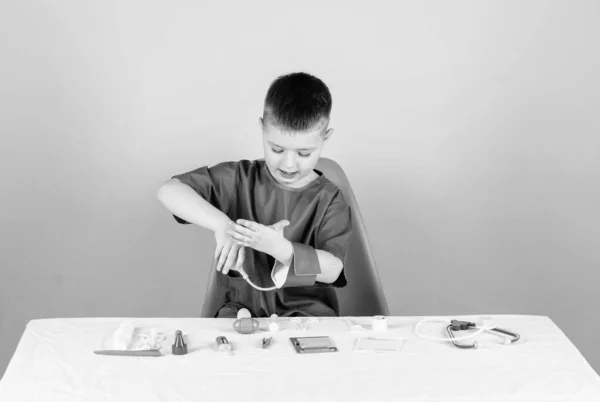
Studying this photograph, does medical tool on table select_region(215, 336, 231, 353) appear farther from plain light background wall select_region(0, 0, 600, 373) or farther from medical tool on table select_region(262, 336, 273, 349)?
plain light background wall select_region(0, 0, 600, 373)

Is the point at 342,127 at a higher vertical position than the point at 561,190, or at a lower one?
higher

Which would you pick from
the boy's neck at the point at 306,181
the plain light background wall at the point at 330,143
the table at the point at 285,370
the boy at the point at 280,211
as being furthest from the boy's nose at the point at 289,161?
the plain light background wall at the point at 330,143

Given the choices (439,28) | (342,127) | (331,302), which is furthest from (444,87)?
(331,302)

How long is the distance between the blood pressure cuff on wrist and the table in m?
0.15

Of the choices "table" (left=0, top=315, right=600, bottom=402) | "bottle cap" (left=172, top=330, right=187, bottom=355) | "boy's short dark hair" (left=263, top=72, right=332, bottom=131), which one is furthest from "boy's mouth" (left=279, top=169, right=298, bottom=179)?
"bottle cap" (left=172, top=330, right=187, bottom=355)

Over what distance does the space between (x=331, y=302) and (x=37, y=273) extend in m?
0.97

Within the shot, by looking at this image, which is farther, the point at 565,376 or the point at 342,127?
the point at 342,127

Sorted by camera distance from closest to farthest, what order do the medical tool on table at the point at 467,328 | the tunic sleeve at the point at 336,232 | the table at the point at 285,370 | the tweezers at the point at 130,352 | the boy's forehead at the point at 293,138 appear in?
A: 1. the table at the point at 285,370
2. the tweezers at the point at 130,352
3. the medical tool on table at the point at 467,328
4. the boy's forehead at the point at 293,138
5. the tunic sleeve at the point at 336,232

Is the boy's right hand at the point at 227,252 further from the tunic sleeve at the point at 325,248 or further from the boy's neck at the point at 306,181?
the boy's neck at the point at 306,181

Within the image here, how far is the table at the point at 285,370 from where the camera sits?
3.54 feet

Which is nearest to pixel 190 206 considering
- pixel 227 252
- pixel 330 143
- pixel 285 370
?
pixel 227 252

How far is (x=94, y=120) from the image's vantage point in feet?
7.06

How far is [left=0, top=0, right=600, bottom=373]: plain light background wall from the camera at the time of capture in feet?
7.02

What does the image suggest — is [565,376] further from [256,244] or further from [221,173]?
[221,173]
